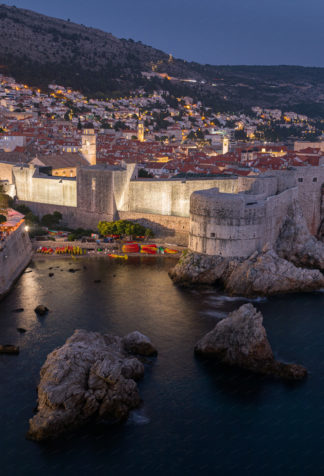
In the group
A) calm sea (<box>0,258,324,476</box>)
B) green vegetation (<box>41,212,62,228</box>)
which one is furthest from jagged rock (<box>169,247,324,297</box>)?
green vegetation (<box>41,212,62,228</box>)

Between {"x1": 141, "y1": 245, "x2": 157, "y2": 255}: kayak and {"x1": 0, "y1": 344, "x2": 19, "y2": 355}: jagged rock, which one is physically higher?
{"x1": 141, "y1": 245, "x2": 157, "y2": 255}: kayak

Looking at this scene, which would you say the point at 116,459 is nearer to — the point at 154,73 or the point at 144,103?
Answer: the point at 144,103

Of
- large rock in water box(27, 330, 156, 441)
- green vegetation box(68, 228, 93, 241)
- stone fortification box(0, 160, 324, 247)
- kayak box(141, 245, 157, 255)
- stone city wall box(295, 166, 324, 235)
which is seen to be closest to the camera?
large rock in water box(27, 330, 156, 441)

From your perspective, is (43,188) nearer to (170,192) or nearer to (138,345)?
(170,192)

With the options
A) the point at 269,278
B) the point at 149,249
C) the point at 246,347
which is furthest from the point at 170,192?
the point at 246,347

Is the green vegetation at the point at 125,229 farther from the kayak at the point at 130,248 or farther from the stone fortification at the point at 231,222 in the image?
the stone fortification at the point at 231,222

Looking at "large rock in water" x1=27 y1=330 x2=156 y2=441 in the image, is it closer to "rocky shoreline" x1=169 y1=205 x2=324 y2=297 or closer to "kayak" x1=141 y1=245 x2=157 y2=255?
"rocky shoreline" x1=169 y1=205 x2=324 y2=297
